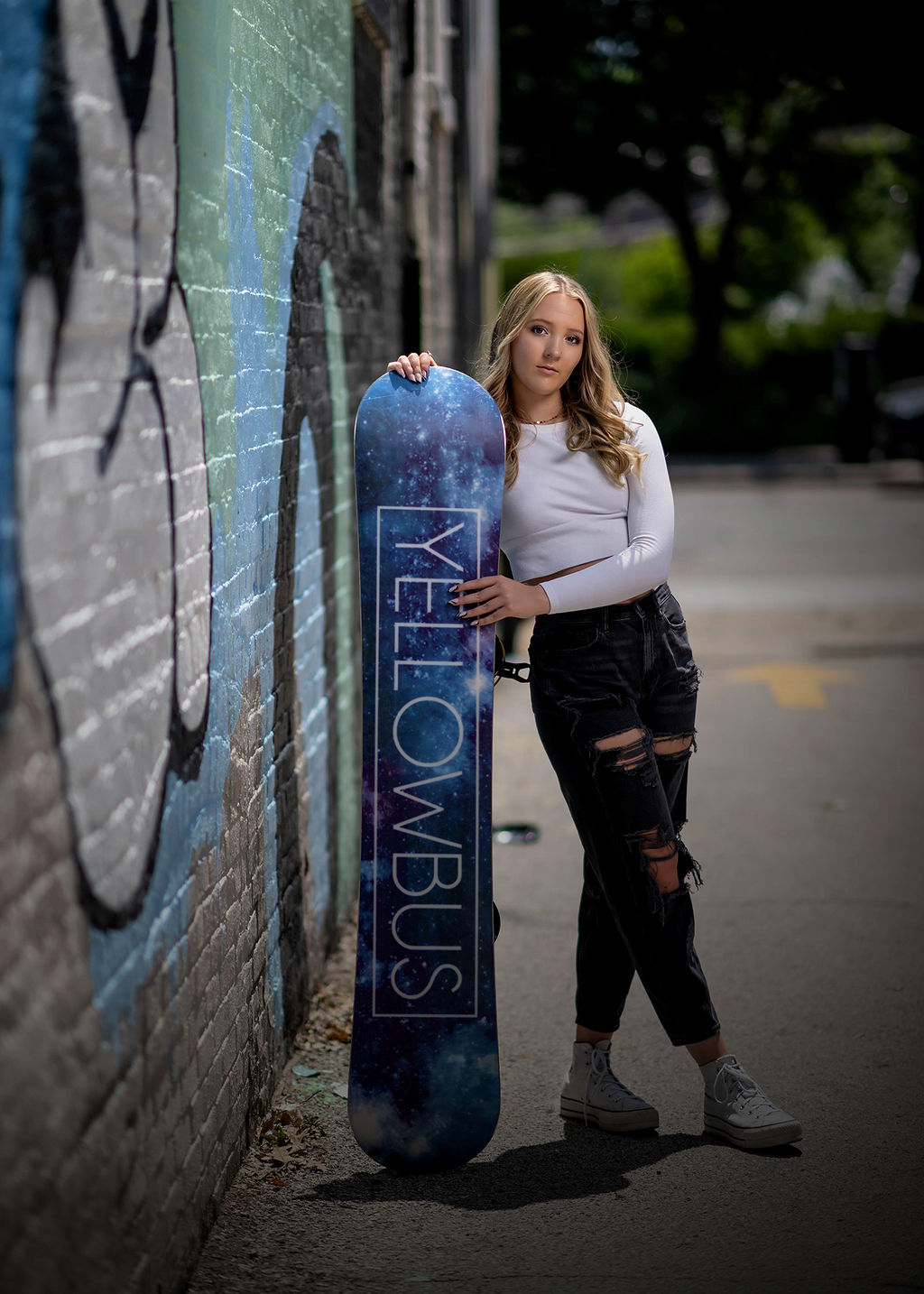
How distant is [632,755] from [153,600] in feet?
4.12

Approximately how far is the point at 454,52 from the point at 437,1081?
373 inches

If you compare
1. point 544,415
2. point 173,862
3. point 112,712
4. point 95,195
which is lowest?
point 173,862

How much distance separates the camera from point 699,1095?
3.59 meters

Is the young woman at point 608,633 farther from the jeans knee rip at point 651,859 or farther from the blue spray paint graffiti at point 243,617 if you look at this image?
the blue spray paint graffiti at point 243,617

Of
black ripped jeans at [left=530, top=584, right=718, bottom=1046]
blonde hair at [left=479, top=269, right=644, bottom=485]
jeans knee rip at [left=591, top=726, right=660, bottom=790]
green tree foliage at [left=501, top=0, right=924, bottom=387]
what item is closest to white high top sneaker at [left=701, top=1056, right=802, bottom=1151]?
black ripped jeans at [left=530, top=584, right=718, bottom=1046]

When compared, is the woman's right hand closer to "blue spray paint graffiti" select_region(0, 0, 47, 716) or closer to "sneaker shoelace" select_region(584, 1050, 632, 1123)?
"blue spray paint graffiti" select_region(0, 0, 47, 716)

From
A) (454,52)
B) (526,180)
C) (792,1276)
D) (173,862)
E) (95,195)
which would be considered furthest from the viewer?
(526,180)

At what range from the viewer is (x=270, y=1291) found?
2662mm

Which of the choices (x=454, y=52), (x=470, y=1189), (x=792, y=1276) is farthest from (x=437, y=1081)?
(x=454, y=52)

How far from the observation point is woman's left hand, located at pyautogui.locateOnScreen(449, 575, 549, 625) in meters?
3.09

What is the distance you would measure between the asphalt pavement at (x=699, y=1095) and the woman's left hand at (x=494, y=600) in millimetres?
1271

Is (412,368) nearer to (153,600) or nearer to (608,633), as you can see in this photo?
(608,633)

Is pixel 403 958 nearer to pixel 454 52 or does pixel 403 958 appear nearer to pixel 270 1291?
pixel 270 1291

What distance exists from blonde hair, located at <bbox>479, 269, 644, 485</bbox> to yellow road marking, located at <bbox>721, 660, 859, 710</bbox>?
16.3 feet
